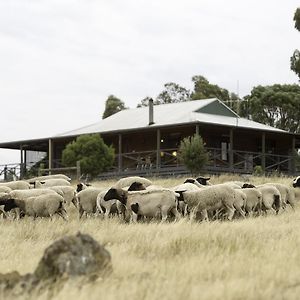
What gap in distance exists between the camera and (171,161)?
37625mm

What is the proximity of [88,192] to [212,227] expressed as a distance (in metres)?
6.38

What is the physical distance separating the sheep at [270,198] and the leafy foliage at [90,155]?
15855mm

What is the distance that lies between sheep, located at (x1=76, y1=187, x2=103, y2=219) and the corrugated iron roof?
17213 millimetres

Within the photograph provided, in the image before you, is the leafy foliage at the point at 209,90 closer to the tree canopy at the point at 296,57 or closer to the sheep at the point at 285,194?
the tree canopy at the point at 296,57

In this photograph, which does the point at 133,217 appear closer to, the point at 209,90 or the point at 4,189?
the point at 4,189

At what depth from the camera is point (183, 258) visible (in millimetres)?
9461

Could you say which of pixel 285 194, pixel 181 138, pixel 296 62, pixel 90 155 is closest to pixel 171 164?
→ pixel 181 138

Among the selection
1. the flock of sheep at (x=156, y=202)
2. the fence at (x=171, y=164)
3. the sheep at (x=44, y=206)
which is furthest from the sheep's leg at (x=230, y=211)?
the fence at (x=171, y=164)

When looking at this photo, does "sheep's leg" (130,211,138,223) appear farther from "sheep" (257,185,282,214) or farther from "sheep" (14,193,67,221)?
"sheep" (257,185,282,214)

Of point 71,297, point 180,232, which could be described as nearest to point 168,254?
point 180,232

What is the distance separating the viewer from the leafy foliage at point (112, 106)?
2554 inches

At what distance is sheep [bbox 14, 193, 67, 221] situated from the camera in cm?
1650

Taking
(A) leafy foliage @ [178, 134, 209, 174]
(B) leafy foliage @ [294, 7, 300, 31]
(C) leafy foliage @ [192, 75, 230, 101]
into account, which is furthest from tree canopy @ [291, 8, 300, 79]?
(C) leafy foliage @ [192, 75, 230, 101]

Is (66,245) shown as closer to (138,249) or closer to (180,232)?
(138,249)
